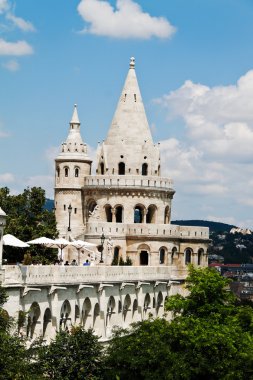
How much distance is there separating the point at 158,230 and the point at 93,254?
1017 cm

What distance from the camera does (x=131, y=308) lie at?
73.9 meters

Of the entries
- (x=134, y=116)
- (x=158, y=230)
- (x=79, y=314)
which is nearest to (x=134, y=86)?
(x=134, y=116)

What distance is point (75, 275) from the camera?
197ft

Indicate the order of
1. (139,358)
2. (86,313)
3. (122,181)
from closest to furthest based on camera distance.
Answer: (139,358)
(86,313)
(122,181)

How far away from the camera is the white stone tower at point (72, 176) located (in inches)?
3733

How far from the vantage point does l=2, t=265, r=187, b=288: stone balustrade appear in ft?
167

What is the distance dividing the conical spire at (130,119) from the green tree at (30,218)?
17.5 meters

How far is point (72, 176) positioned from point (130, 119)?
22.8ft

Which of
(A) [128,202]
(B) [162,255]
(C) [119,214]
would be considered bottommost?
(B) [162,255]

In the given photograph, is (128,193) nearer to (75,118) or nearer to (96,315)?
(75,118)

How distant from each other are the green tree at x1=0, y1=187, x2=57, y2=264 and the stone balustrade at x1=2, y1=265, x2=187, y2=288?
582 centimetres

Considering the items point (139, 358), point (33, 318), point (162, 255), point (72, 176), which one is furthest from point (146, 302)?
point (139, 358)

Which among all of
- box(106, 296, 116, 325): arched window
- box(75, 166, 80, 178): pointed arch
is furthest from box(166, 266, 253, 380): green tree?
box(75, 166, 80, 178): pointed arch

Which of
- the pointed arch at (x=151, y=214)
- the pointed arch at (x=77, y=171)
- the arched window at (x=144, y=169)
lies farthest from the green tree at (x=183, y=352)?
the arched window at (x=144, y=169)
